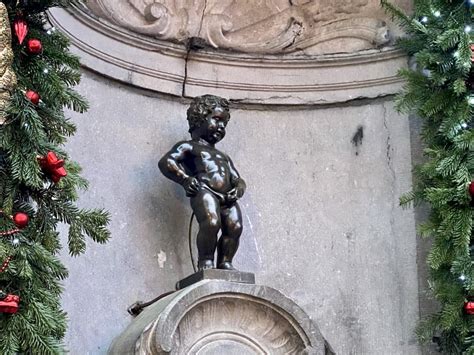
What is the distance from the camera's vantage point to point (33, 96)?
9.91ft

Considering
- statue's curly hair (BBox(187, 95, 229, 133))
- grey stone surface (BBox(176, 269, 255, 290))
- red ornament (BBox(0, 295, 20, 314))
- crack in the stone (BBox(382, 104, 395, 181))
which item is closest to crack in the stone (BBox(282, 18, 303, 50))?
crack in the stone (BBox(382, 104, 395, 181))

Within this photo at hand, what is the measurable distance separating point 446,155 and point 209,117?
3.31 ft

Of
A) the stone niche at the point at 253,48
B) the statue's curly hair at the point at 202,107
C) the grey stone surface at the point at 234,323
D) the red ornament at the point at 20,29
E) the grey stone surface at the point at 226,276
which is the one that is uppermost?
the stone niche at the point at 253,48

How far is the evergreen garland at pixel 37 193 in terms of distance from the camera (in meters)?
2.79

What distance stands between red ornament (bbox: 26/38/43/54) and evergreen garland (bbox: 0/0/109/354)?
0.02 meters

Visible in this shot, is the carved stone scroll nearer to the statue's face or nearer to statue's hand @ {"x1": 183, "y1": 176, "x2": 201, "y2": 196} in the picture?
the statue's face

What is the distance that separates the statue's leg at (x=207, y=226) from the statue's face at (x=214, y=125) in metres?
0.31

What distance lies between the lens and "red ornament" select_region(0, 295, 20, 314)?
2.75 meters

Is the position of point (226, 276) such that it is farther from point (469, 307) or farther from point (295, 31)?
point (295, 31)

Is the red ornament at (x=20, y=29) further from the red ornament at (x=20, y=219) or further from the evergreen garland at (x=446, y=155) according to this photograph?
the evergreen garland at (x=446, y=155)

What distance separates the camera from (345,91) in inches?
188

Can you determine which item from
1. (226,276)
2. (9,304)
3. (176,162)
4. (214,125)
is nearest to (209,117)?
(214,125)

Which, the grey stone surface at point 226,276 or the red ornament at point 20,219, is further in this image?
the grey stone surface at point 226,276

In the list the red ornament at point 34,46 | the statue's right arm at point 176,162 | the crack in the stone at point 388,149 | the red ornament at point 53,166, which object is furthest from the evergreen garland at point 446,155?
the red ornament at point 34,46
